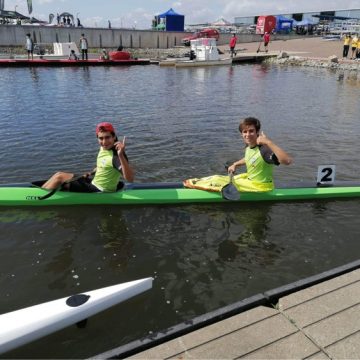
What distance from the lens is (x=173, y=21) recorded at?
53312 mm

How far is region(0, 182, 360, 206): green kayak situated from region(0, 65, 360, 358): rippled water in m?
0.15

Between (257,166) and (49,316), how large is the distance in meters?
4.24

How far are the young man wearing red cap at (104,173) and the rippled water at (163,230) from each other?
1.40ft

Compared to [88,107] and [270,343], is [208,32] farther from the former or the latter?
[270,343]

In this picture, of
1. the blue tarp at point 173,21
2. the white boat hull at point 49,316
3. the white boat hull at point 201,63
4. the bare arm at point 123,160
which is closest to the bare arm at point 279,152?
the bare arm at point 123,160

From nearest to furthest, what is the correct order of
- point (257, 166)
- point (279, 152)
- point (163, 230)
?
1. point (279, 152)
2. point (163, 230)
3. point (257, 166)

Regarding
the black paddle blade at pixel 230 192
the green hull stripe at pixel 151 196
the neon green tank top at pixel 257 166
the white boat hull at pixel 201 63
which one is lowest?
the green hull stripe at pixel 151 196

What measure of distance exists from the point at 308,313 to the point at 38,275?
343 cm

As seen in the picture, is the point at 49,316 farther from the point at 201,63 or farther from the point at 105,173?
the point at 201,63

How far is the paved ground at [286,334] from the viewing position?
3.00 meters

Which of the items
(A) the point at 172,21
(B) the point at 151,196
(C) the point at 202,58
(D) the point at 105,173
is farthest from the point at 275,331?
(A) the point at 172,21

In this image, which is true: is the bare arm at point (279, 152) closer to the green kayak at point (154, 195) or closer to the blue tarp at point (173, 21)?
the green kayak at point (154, 195)

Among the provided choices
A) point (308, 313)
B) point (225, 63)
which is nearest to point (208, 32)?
point (225, 63)

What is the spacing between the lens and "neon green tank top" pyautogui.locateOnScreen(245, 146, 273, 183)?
6.38m
